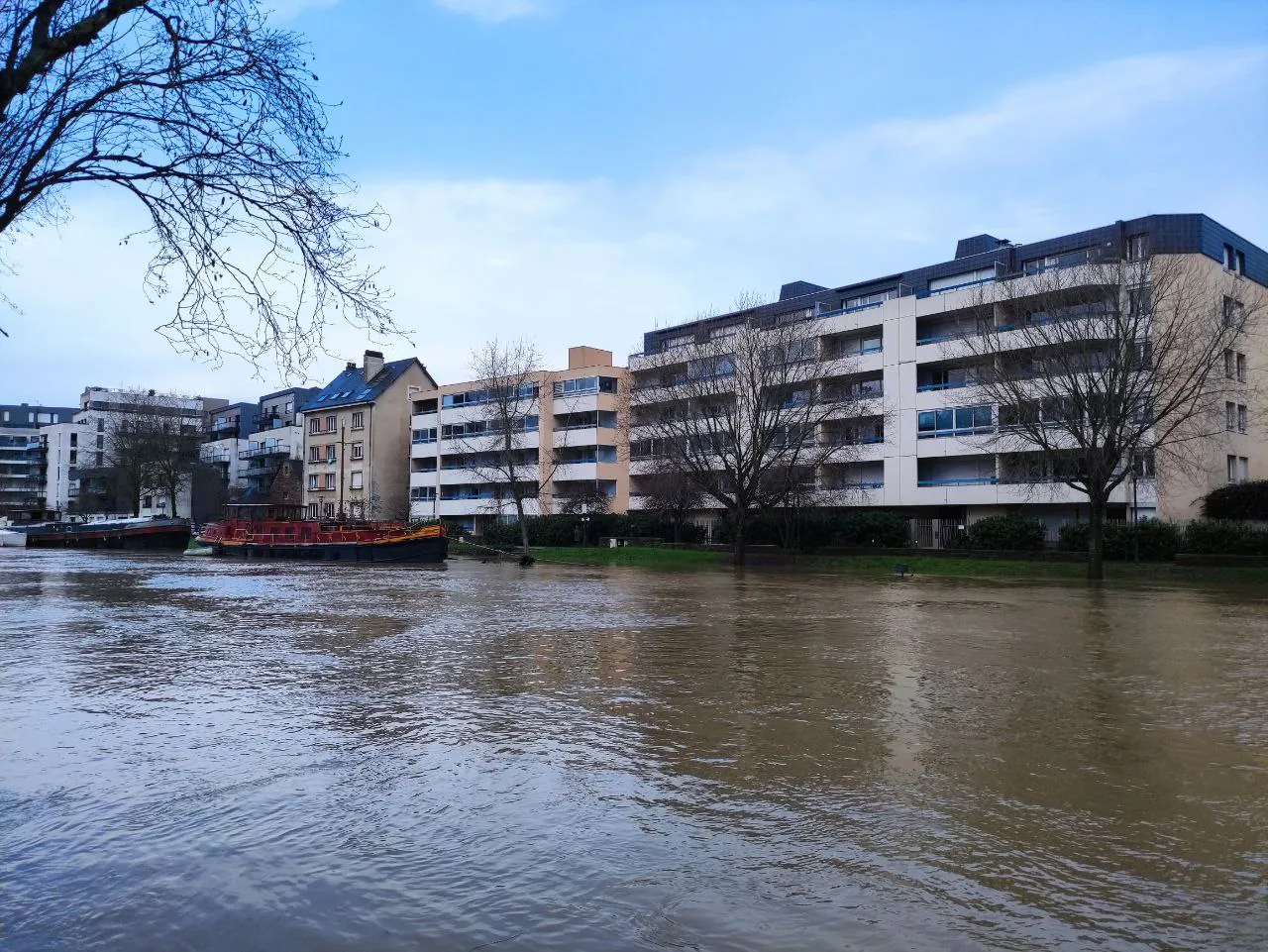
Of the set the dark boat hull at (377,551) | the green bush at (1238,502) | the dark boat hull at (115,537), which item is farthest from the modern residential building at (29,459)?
the green bush at (1238,502)

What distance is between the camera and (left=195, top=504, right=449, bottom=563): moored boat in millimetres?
43812

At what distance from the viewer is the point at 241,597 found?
2155 cm

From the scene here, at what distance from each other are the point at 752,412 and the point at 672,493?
26.9 feet

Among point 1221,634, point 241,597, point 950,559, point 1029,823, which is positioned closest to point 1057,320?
point 950,559

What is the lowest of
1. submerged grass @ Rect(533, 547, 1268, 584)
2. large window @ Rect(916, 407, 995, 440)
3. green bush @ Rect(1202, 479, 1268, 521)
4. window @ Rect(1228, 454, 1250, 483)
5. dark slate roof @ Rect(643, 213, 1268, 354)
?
submerged grass @ Rect(533, 547, 1268, 584)

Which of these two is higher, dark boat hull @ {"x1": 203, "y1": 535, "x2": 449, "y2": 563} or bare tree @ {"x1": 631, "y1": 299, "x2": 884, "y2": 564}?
bare tree @ {"x1": 631, "y1": 299, "x2": 884, "y2": 564}

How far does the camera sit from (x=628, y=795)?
584 cm

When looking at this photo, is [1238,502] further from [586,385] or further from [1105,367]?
[586,385]

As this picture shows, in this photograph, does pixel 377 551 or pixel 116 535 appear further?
pixel 116 535

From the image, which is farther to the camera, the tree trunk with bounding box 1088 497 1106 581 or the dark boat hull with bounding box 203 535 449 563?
the dark boat hull with bounding box 203 535 449 563

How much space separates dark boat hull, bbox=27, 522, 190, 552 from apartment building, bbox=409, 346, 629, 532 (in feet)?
59.5

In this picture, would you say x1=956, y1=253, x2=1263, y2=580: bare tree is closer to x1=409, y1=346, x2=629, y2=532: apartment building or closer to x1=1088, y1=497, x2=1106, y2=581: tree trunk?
x1=1088, y1=497, x2=1106, y2=581: tree trunk

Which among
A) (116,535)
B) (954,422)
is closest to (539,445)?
(116,535)

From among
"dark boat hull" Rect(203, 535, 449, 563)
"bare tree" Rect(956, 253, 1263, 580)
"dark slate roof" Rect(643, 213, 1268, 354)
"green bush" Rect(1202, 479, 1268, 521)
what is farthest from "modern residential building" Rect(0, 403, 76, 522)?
"green bush" Rect(1202, 479, 1268, 521)
